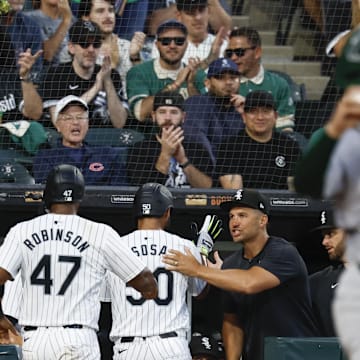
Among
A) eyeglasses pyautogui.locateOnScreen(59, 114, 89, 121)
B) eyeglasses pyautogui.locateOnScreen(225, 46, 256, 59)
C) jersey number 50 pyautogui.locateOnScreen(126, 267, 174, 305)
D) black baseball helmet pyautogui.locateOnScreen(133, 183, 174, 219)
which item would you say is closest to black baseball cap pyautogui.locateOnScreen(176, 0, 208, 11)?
eyeglasses pyautogui.locateOnScreen(225, 46, 256, 59)

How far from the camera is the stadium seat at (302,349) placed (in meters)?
5.75

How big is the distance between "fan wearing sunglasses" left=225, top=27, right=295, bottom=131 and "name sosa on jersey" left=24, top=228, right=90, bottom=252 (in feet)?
9.96

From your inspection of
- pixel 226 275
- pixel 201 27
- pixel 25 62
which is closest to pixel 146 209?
pixel 226 275

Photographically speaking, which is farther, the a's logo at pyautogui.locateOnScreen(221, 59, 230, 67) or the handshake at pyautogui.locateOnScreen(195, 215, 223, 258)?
the a's logo at pyautogui.locateOnScreen(221, 59, 230, 67)

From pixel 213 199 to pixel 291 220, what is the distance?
21.8 inches

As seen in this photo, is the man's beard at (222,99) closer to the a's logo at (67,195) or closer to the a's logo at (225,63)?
the a's logo at (225,63)

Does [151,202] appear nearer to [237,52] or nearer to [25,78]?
[25,78]

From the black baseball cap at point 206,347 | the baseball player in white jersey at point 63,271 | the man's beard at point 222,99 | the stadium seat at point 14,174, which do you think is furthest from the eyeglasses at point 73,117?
the baseball player in white jersey at point 63,271

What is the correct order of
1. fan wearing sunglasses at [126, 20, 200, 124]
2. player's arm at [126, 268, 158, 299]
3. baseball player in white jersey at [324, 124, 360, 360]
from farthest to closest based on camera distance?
fan wearing sunglasses at [126, 20, 200, 124]
player's arm at [126, 268, 158, 299]
baseball player in white jersey at [324, 124, 360, 360]

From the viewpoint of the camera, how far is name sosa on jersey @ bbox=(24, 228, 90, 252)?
5188mm

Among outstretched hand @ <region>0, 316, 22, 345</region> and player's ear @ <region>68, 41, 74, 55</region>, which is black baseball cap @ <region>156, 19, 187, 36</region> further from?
outstretched hand @ <region>0, 316, 22, 345</region>

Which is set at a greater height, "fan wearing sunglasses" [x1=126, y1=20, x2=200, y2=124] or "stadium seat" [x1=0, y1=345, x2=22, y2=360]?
"fan wearing sunglasses" [x1=126, y1=20, x2=200, y2=124]

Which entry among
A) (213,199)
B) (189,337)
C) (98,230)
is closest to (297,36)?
(213,199)

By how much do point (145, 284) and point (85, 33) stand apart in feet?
10.6
